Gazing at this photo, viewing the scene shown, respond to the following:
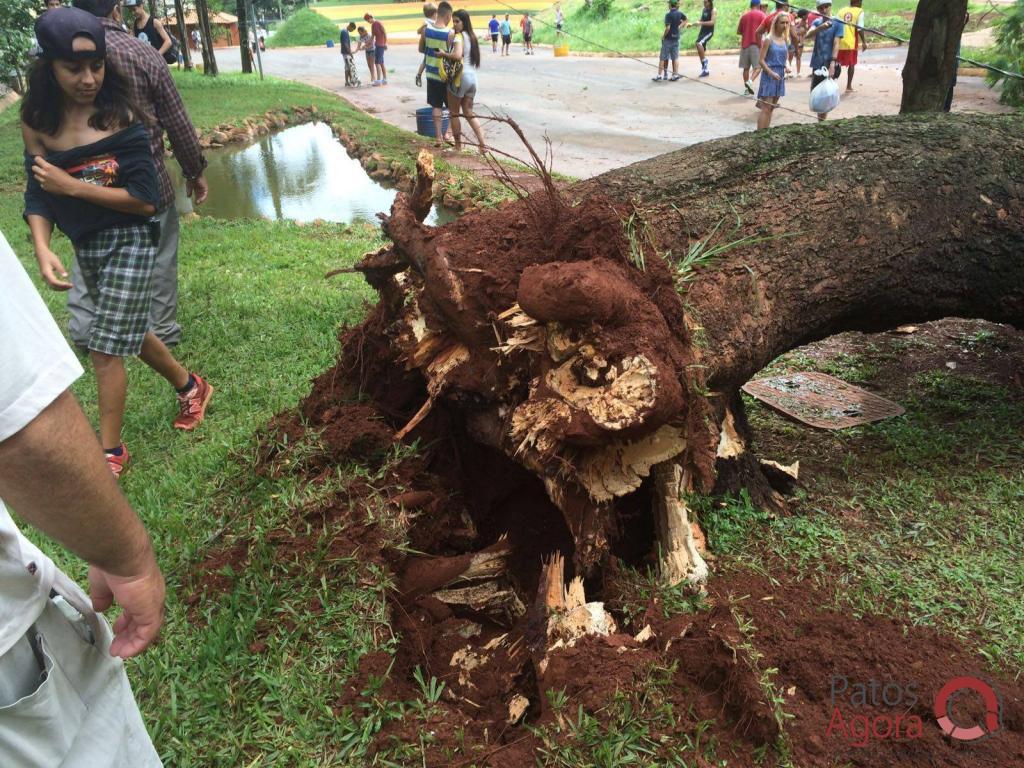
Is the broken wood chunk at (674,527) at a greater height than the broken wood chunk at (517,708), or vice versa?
the broken wood chunk at (674,527)

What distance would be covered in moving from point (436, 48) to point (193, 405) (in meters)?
7.63

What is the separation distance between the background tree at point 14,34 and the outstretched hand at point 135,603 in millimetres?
15952

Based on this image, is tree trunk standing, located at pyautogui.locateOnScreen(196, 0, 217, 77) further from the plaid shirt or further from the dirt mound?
the dirt mound

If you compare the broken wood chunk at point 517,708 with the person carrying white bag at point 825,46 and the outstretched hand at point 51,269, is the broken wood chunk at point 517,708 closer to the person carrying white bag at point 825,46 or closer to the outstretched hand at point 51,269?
the outstretched hand at point 51,269

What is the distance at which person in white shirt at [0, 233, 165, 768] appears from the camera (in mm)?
1260

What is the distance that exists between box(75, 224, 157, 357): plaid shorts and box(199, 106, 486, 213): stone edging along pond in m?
4.03

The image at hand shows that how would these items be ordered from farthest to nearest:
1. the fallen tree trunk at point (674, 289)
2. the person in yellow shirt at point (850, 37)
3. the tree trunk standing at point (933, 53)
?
1. the person in yellow shirt at point (850, 37)
2. the tree trunk standing at point (933, 53)
3. the fallen tree trunk at point (674, 289)

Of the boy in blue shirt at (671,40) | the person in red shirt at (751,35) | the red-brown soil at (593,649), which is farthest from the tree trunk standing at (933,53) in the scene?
the boy in blue shirt at (671,40)

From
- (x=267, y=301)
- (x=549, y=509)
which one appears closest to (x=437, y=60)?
(x=267, y=301)

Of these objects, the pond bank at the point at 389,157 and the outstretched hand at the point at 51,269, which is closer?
the outstretched hand at the point at 51,269

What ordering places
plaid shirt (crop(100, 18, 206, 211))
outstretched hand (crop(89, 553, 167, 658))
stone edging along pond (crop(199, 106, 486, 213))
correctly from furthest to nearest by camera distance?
1. stone edging along pond (crop(199, 106, 486, 213))
2. plaid shirt (crop(100, 18, 206, 211))
3. outstretched hand (crop(89, 553, 167, 658))

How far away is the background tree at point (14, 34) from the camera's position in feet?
46.6

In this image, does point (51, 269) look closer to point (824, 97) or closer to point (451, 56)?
point (451, 56)

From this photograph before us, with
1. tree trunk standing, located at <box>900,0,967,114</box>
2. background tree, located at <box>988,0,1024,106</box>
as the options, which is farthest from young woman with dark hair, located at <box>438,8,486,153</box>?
background tree, located at <box>988,0,1024,106</box>
